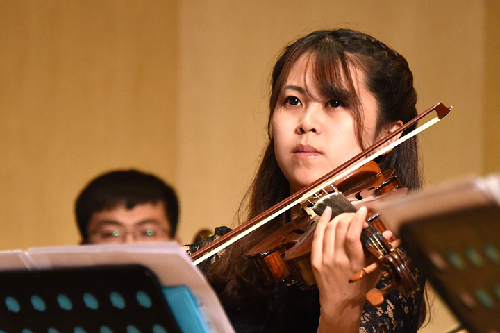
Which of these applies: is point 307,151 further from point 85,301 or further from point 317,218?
point 85,301

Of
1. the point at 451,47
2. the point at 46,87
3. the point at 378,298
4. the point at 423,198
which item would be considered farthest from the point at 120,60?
the point at 423,198

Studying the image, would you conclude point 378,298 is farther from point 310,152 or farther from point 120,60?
point 120,60

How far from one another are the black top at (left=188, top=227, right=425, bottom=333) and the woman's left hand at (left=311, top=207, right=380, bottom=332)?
0.08 metres

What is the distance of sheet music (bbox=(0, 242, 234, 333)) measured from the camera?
58 cm

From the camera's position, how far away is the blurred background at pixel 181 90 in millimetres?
2596

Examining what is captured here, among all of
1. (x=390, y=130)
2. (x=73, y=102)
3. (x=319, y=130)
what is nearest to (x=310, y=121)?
(x=319, y=130)

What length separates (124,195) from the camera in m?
1.79

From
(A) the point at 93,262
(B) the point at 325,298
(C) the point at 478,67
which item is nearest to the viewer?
(A) the point at 93,262

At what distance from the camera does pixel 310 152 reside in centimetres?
104

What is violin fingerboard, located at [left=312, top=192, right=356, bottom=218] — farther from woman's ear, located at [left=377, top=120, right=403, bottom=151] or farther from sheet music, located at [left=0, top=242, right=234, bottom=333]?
sheet music, located at [left=0, top=242, right=234, bottom=333]

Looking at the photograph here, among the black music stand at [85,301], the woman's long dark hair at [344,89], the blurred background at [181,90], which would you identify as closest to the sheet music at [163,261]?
the black music stand at [85,301]

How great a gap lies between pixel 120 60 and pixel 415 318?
7.18 ft

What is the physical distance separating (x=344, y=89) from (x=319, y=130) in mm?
84

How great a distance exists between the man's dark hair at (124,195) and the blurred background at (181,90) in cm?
70
